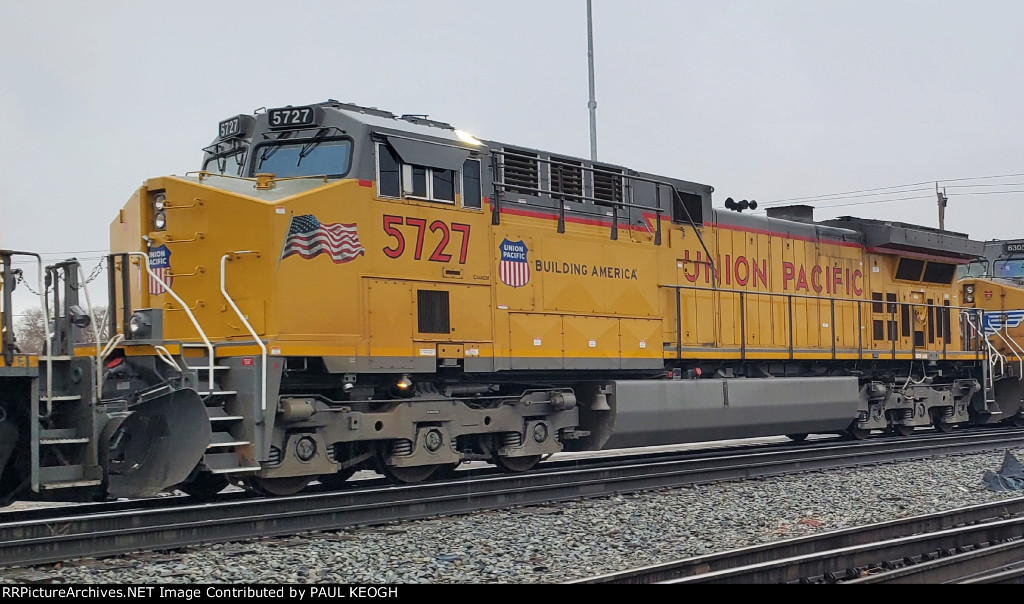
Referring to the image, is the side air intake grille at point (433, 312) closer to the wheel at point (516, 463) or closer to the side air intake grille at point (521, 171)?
the side air intake grille at point (521, 171)

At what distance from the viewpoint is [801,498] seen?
10.3 m

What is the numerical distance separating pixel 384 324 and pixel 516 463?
2752 mm

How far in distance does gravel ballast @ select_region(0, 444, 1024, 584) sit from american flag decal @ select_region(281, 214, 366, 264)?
2.62 meters

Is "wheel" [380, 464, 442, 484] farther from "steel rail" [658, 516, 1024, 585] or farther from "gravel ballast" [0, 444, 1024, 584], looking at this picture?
"steel rail" [658, 516, 1024, 585]

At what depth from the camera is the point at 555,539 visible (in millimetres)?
7992

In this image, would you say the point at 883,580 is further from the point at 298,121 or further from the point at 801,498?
the point at 298,121

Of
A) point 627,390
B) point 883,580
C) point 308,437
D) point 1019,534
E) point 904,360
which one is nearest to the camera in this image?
point 883,580

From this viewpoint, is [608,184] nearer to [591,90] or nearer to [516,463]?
[516,463]

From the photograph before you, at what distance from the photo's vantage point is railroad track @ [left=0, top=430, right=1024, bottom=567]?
7.17m

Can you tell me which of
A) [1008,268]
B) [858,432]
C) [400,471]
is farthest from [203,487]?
[1008,268]

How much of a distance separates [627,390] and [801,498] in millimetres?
2639

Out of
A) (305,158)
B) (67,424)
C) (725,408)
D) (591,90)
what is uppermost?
(591,90)

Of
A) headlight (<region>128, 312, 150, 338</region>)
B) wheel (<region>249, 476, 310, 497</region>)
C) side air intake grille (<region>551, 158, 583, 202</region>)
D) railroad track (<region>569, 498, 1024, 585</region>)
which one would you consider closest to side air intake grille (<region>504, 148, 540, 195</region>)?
side air intake grille (<region>551, 158, 583, 202</region>)
